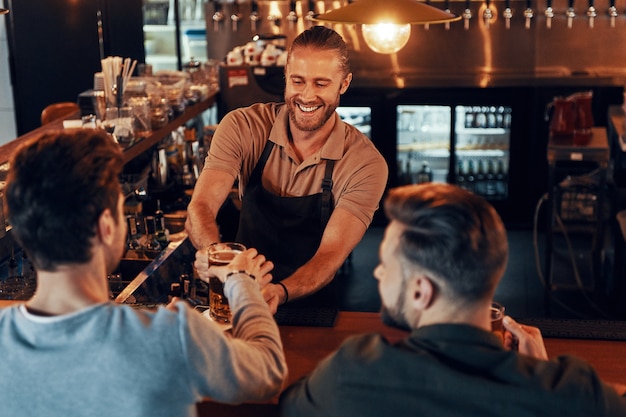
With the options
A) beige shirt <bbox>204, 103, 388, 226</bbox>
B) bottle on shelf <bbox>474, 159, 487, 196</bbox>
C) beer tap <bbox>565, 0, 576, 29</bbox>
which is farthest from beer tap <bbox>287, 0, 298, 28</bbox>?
beige shirt <bbox>204, 103, 388, 226</bbox>

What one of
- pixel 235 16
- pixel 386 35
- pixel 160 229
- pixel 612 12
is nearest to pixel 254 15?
pixel 235 16

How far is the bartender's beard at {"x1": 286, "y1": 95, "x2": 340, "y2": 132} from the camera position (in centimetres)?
292

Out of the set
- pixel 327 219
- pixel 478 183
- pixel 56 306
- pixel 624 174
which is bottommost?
pixel 478 183

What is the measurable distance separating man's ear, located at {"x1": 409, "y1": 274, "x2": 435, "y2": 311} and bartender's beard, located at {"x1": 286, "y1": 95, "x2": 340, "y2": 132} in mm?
1440

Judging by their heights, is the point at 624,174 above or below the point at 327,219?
below

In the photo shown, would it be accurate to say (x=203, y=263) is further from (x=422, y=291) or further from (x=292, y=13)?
(x=292, y=13)

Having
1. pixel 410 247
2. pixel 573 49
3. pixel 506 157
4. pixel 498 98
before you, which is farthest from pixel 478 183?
pixel 410 247

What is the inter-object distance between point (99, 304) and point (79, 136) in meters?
0.29

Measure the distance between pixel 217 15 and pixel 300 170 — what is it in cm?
501

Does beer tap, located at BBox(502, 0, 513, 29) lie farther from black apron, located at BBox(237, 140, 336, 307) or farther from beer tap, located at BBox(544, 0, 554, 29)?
black apron, located at BBox(237, 140, 336, 307)

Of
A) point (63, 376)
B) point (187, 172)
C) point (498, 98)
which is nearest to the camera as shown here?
point (63, 376)

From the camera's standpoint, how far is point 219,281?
2.27m

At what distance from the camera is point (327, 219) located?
9.60ft

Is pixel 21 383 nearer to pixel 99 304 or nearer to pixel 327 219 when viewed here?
pixel 99 304
